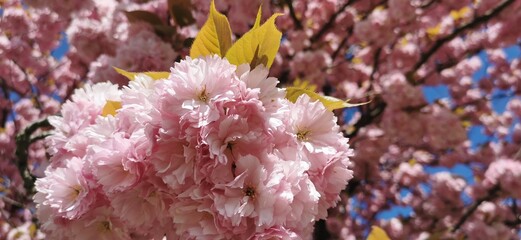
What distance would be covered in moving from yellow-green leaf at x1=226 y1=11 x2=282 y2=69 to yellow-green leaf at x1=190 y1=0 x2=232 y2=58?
0.07 metres

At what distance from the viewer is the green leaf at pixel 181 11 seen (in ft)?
7.87

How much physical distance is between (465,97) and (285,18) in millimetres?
2684

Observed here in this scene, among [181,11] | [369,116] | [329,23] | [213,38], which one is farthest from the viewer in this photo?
[329,23]

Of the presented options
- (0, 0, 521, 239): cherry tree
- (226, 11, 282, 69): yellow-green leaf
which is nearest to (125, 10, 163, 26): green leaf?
(0, 0, 521, 239): cherry tree

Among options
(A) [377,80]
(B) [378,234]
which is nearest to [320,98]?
(B) [378,234]

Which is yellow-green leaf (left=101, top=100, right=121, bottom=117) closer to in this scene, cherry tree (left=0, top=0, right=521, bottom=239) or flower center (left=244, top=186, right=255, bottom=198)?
flower center (left=244, top=186, right=255, bottom=198)

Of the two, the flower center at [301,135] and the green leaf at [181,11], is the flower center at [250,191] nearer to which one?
the flower center at [301,135]

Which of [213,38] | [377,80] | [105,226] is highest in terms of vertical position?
[213,38]

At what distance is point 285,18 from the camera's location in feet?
17.0

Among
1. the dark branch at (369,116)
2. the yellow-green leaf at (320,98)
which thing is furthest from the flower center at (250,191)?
the dark branch at (369,116)

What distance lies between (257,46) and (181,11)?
1393 millimetres

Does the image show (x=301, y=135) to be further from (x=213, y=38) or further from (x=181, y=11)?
(x=181, y=11)

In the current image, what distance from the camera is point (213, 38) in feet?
3.89

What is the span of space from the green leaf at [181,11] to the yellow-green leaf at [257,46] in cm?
137
